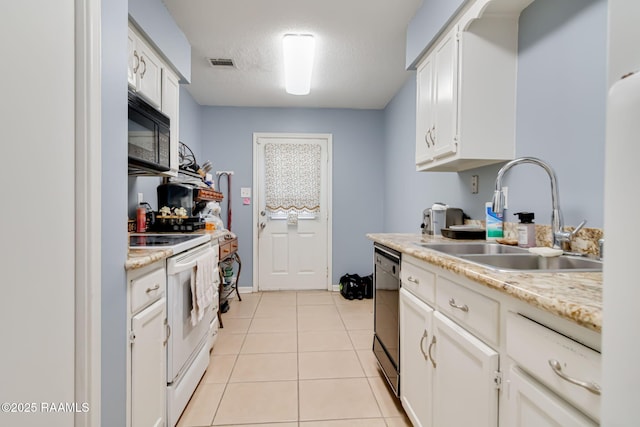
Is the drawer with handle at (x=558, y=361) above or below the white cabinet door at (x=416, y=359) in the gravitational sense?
above

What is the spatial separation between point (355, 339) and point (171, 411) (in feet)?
5.02

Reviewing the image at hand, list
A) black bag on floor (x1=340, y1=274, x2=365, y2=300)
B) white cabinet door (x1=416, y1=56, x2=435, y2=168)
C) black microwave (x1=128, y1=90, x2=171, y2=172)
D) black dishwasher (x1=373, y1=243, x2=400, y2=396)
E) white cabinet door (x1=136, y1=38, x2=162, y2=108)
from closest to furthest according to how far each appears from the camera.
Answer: black microwave (x1=128, y1=90, x2=171, y2=172), black dishwasher (x1=373, y1=243, x2=400, y2=396), white cabinet door (x1=136, y1=38, x2=162, y2=108), white cabinet door (x1=416, y1=56, x2=435, y2=168), black bag on floor (x1=340, y1=274, x2=365, y2=300)

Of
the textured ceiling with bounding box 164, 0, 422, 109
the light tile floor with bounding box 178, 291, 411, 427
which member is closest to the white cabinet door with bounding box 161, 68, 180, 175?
the textured ceiling with bounding box 164, 0, 422, 109

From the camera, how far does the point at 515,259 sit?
1.31m

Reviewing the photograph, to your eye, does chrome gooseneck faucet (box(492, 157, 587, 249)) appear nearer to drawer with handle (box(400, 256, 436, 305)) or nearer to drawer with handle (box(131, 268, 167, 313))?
drawer with handle (box(400, 256, 436, 305))

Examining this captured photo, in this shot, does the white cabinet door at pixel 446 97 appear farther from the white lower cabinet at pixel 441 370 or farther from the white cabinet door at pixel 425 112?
the white lower cabinet at pixel 441 370

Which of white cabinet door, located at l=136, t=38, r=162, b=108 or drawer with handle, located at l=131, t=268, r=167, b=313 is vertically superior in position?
white cabinet door, located at l=136, t=38, r=162, b=108

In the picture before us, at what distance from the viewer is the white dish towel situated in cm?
172

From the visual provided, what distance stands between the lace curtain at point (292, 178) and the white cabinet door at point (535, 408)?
3.43m

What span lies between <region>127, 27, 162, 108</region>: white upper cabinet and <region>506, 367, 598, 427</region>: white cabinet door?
2151mm

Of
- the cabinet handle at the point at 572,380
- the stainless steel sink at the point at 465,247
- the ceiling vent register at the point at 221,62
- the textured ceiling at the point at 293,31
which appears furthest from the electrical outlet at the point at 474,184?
the ceiling vent register at the point at 221,62

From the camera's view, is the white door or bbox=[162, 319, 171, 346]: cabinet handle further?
the white door

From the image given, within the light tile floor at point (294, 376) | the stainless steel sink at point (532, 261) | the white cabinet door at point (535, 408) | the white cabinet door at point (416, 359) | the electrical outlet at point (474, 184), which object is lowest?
the light tile floor at point (294, 376)

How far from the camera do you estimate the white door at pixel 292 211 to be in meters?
4.04
